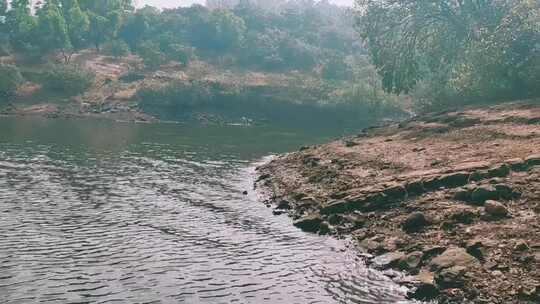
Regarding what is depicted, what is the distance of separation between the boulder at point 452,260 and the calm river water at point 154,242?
2.64 m

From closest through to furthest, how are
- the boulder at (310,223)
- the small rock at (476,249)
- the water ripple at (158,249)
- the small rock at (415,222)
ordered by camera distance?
the water ripple at (158,249), the small rock at (476,249), the small rock at (415,222), the boulder at (310,223)

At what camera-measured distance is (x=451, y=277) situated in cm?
2473

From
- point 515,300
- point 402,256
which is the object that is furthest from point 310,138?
→ point 515,300

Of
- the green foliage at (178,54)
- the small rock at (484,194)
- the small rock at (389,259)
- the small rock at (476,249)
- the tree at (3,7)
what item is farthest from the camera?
the green foliage at (178,54)

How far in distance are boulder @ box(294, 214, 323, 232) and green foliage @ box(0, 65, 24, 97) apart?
121211 millimetres

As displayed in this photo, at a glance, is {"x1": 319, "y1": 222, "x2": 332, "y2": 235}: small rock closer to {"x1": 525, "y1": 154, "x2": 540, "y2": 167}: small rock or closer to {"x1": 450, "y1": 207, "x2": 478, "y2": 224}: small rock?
{"x1": 450, "y1": 207, "x2": 478, "y2": 224}: small rock

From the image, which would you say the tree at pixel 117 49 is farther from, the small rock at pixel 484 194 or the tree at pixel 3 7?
the small rock at pixel 484 194

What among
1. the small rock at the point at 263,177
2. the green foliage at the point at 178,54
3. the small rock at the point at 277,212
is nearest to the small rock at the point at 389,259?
the small rock at the point at 277,212

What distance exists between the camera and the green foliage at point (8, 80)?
13238cm

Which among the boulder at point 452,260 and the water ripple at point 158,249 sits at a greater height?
the boulder at point 452,260

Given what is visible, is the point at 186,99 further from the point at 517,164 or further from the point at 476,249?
the point at 476,249

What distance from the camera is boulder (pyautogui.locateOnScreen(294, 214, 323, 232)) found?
36.4 m

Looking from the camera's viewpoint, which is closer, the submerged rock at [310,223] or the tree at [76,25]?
the submerged rock at [310,223]

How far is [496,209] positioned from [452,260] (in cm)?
614
